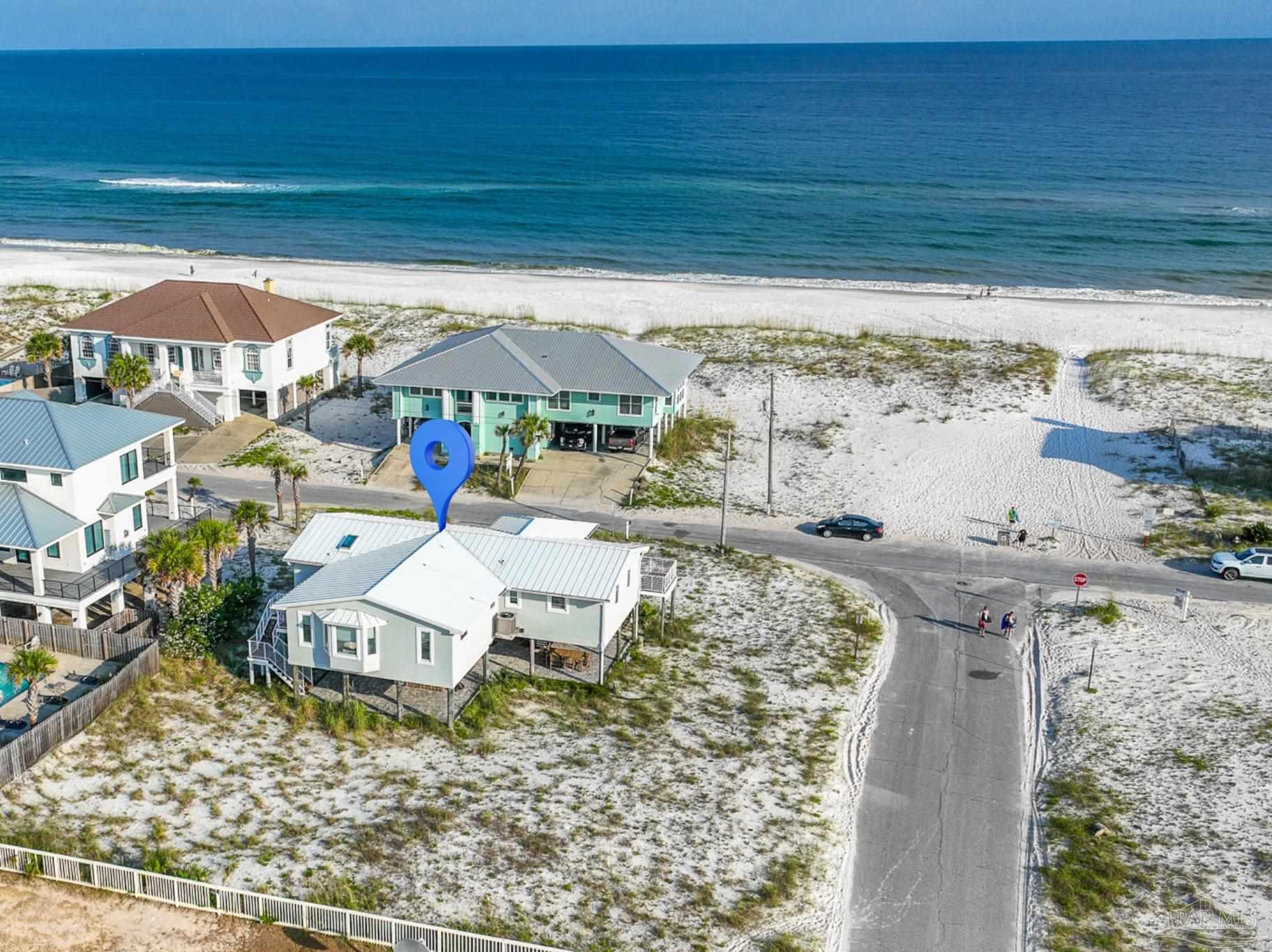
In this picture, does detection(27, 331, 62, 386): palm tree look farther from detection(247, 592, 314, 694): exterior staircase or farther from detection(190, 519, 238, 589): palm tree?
detection(247, 592, 314, 694): exterior staircase

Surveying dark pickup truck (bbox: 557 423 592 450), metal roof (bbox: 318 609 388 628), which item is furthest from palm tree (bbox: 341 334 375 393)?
metal roof (bbox: 318 609 388 628)

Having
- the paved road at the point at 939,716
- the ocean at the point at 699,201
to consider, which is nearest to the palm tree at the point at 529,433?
the paved road at the point at 939,716

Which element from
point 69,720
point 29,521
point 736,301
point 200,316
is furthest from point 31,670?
point 736,301

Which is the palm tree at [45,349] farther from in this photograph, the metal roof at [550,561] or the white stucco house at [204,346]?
the metal roof at [550,561]

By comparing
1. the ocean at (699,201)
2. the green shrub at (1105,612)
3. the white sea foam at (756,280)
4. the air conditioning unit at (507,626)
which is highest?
the ocean at (699,201)

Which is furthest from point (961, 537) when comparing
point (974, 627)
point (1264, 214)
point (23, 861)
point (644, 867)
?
point (1264, 214)

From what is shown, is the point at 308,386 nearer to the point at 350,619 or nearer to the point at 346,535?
the point at 346,535
